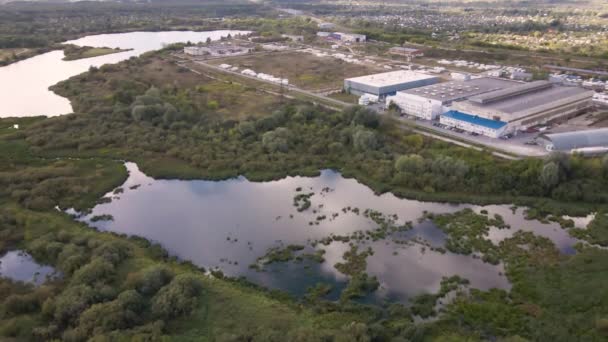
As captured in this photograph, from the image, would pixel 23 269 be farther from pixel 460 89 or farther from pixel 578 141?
pixel 460 89

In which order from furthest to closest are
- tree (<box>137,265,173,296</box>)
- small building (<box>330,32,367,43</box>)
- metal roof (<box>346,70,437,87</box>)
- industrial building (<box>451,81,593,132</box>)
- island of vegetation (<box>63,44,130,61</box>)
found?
small building (<box>330,32,367,43</box>), island of vegetation (<box>63,44,130,61</box>), metal roof (<box>346,70,437,87</box>), industrial building (<box>451,81,593,132</box>), tree (<box>137,265,173,296</box>)

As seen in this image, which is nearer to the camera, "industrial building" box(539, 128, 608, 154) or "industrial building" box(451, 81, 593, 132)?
"industrial building" box(539, 128, 608, 154)

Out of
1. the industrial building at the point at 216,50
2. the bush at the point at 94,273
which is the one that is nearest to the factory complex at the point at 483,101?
the bush at the point at 94,273

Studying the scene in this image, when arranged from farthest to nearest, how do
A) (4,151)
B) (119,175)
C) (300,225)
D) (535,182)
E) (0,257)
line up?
(4,151) < (119,175) < (535,182) < (300,225) < (0,257)

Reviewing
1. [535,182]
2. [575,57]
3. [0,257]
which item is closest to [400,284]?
[535,182]

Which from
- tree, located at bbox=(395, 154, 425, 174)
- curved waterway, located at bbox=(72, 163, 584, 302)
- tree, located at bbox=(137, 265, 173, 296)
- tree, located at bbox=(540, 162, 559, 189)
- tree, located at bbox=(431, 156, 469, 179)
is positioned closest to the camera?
tree, located at bbox=(137, 265, 173, 296)

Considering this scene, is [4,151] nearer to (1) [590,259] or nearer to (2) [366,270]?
(2) [366,270]

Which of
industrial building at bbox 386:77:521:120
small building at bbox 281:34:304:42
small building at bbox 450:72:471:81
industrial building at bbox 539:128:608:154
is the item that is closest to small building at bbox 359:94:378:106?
industrial building at bbox 386:77:521:120

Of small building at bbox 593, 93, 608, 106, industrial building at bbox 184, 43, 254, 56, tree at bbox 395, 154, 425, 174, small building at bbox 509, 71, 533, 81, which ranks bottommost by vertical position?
tree at bbox 395, 154, 425, 174

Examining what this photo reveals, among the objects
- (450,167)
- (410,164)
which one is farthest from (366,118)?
(450,167)

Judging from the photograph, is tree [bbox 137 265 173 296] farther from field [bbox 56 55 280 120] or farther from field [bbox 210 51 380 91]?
field [bbox 210 51 380 91]
